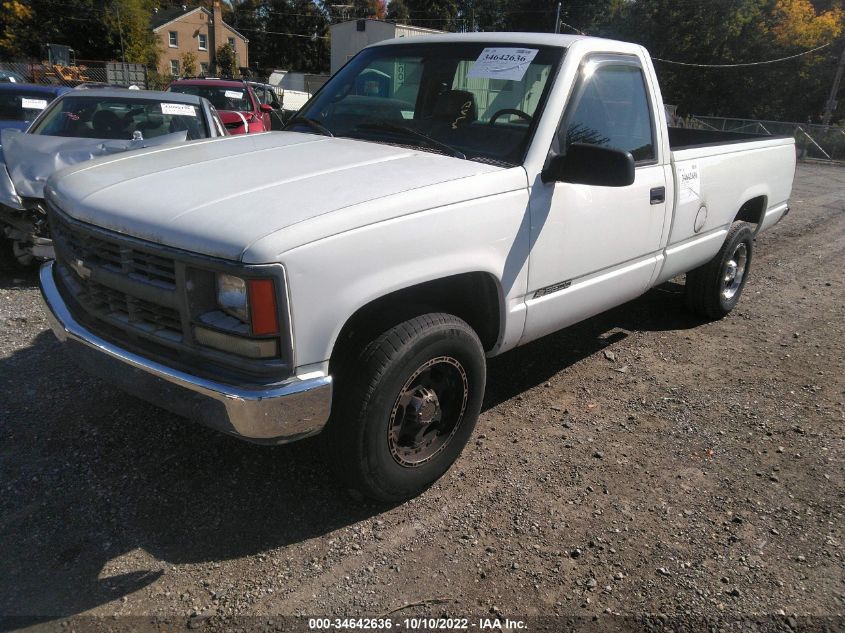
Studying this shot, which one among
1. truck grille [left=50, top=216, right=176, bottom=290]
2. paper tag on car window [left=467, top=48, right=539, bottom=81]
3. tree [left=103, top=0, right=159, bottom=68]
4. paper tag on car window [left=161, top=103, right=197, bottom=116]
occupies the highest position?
tree [left=103, top=0, right=159, bottom=68]

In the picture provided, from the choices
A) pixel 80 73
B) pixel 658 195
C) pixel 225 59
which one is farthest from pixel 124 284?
pixel 225 59

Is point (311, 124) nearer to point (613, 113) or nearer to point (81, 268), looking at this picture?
→ point (81, 268)

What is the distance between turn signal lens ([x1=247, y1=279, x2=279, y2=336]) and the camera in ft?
7.22

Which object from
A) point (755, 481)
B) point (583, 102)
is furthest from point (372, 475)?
point (583, 102)

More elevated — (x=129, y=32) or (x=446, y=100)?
(x=129, y=32)

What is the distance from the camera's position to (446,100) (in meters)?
3.54

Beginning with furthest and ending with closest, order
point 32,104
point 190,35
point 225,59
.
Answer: point 190,35, point 225,59, point 32,104

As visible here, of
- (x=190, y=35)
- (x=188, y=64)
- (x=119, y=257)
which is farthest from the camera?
(x=190, y=35)

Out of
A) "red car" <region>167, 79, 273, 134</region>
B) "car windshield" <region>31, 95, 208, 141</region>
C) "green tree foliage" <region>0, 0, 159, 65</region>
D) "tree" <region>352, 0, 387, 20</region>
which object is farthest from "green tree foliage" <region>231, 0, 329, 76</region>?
"car windshield" <region>31, 95, 208, 141</region>

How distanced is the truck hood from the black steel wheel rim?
0.77 meters

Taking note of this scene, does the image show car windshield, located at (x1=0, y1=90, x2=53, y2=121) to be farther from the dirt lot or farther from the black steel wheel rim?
the black steel wheel rim

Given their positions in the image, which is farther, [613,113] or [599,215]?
[613,113]

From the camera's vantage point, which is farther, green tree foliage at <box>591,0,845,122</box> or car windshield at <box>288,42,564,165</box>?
green tree foliage at <box>591,0,845,122</box>

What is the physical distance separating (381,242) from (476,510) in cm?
134
